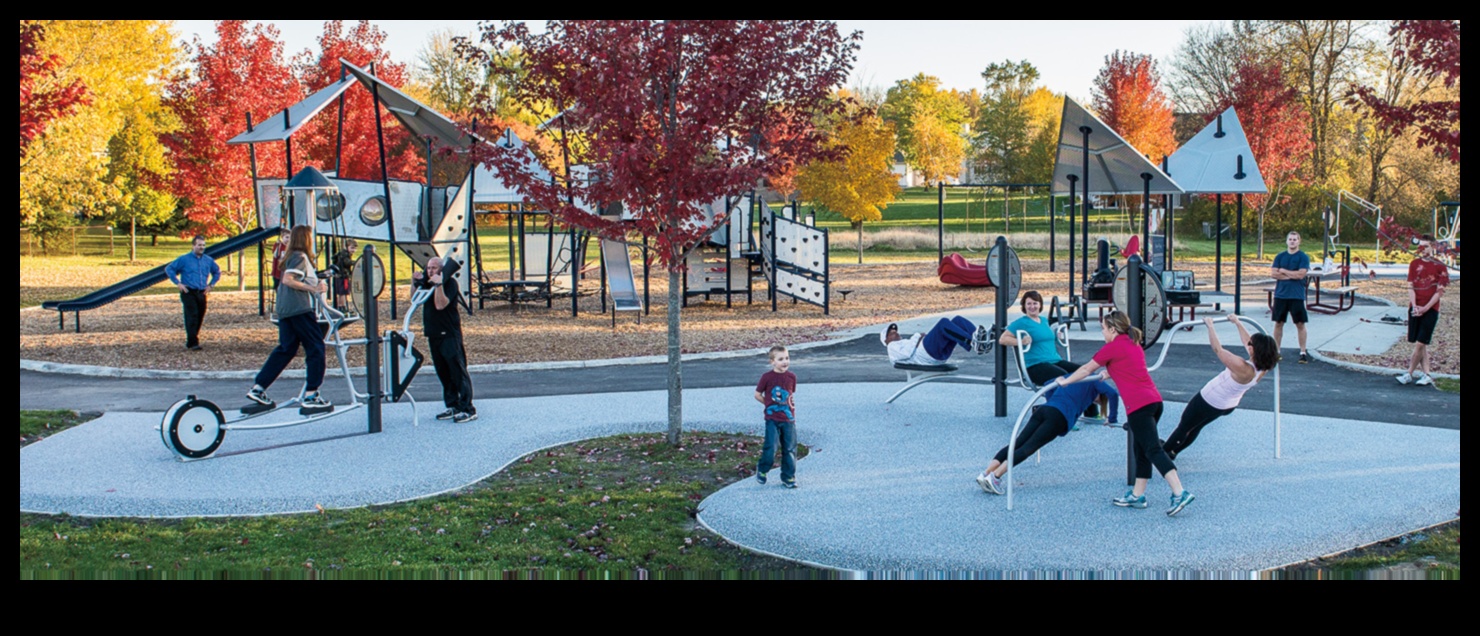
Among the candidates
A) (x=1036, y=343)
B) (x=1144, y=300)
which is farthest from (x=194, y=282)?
(x=1144, y=300)

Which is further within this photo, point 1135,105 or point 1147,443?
point 1135,105

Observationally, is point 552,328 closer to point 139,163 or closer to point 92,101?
point 92,101

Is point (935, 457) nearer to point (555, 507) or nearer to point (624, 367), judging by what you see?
point (555, 507)

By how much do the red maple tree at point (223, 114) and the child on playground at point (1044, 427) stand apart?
77.4ft

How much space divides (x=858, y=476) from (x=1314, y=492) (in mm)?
3077

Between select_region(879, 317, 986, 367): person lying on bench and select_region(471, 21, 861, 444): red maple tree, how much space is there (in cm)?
208

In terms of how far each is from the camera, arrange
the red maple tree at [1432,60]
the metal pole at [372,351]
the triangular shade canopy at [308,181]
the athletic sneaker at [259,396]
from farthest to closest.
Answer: the triangular shade canopy at [308,181] < the red maple tree at [1432,60] < the athletic sneaker at [259,396] < the metal pole at [372,351]

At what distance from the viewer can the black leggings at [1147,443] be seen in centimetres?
727

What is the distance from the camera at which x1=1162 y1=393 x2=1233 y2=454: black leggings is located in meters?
8.00

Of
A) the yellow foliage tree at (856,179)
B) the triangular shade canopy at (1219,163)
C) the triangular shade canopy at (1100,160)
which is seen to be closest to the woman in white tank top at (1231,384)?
the triangular shade canopy at (1100,160)

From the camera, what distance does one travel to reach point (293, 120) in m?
20.3

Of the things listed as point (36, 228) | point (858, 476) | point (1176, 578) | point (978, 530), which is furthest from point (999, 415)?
point (36, 228)

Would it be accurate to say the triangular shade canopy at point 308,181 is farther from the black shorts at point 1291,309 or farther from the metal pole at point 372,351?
the black shorts at point 1291,309

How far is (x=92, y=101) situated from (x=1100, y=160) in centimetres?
2648
